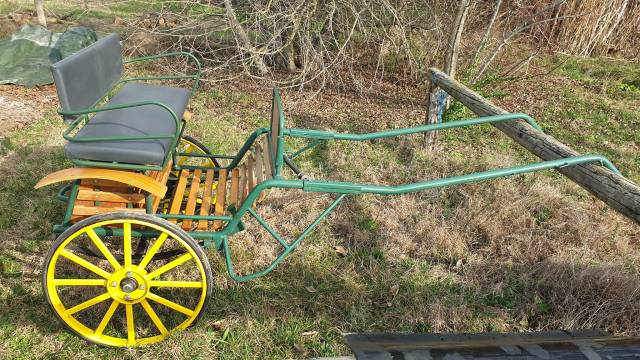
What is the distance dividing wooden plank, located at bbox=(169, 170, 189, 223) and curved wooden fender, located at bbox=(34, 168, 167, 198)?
33cm

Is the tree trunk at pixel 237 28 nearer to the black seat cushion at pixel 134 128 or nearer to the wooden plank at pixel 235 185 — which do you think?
the black seat cushion at pixel 134 128

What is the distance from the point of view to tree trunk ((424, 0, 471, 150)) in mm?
4660

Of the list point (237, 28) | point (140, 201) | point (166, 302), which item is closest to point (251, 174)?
point (140, 201)

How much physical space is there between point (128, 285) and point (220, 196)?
76 cm

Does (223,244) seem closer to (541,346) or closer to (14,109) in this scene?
(541,346)

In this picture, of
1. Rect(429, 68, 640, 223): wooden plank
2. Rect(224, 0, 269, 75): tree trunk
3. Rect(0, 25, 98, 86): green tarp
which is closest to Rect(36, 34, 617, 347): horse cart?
Rect(429, 68, 640, 223): wooden plank

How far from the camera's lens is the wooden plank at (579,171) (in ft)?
7.81

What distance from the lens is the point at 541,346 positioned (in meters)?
1.56

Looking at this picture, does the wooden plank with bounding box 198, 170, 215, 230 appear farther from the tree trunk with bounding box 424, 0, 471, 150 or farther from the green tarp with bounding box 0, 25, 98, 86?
the green tarp with bounding box 0, 25, 98, 86

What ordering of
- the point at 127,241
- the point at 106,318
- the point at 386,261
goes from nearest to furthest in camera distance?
the point at 127,241, the point at 106,318, the point at 386,261

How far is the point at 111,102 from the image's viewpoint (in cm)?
302

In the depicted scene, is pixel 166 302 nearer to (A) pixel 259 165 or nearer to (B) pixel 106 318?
(B) pixel 106 318

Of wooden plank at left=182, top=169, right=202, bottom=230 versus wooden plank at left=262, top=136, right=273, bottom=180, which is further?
wooden plank at left=182, top=169, right=202, bottom=230

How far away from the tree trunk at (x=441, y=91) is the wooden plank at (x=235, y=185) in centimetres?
246
